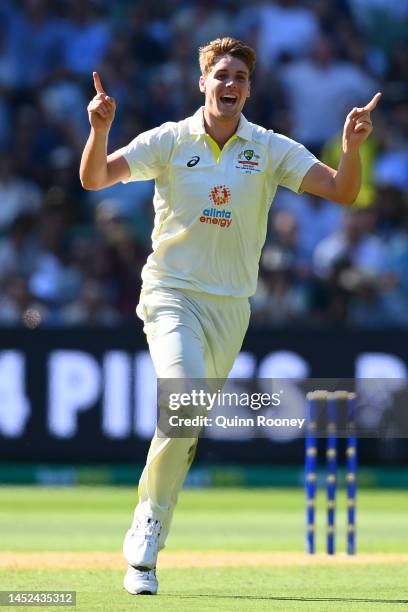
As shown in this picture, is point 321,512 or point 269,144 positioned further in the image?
point 321,512

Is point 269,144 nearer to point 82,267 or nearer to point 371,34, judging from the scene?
point 82,267

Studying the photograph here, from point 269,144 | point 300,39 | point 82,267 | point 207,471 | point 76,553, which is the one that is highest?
point 300,39

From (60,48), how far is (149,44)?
943mm

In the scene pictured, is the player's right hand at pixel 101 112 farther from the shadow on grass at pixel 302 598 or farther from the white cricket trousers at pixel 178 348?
the shadow on grass at pixel 302 598

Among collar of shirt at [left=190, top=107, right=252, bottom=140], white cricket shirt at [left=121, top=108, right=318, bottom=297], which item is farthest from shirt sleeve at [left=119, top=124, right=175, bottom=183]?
collar of shirt at [left=190, top=107, right=252, bottom=140]

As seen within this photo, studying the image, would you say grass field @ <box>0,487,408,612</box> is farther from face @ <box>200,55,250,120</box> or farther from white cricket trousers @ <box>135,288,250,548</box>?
face @ <box>200,55,250,120</box>

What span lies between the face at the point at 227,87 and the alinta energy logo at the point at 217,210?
33cm

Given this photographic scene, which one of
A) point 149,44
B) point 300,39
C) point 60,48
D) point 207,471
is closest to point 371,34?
point 300,39

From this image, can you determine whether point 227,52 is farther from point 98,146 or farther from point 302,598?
point 302,598

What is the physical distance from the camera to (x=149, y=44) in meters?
15.4

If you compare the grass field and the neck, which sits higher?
the neck

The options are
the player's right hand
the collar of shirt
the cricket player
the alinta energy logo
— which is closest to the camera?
the player's right hand

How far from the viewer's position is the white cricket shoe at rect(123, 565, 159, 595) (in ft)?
19.4

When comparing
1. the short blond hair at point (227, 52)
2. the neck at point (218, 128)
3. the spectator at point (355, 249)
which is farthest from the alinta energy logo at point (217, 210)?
the spectator at point (355, 249)
